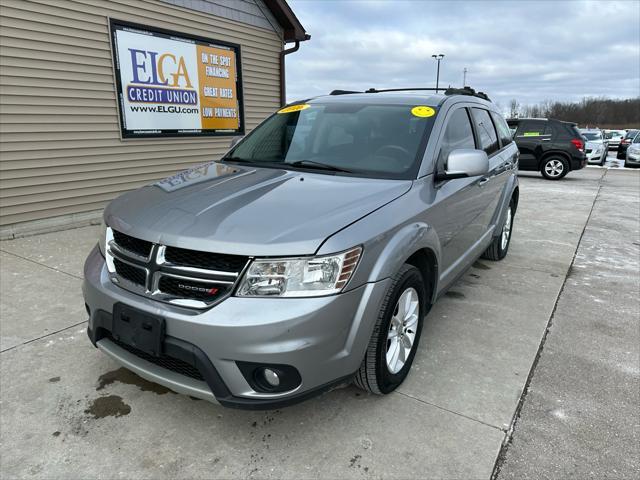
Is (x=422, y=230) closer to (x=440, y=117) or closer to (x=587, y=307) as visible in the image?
(x=440, y=117)

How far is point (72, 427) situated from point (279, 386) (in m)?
1.16

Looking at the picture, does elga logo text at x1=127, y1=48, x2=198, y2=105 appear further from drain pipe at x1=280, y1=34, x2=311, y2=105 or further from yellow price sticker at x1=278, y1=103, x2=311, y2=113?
yellow price sticker at x1=278, y1=103, x2=311, y2=113

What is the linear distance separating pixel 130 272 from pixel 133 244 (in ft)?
0.46

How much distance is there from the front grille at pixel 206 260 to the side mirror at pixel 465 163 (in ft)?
4.94

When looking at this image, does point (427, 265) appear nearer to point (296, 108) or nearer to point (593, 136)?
point (296, 108)

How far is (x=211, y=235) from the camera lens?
2.03m

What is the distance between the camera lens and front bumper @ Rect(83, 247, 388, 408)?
1.90m

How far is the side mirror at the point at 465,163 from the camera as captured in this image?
9.14 feet

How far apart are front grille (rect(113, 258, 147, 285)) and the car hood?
0.17 meters

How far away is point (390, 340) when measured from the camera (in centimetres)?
255

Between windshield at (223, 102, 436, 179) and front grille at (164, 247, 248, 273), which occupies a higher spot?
windshield at (223, 102, 436, 179)

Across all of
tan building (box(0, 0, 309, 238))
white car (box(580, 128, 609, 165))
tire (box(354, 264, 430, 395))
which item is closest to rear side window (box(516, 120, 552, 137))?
white car (box(580, 128, 609, 165))

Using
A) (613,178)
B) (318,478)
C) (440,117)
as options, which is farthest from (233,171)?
(613,178)

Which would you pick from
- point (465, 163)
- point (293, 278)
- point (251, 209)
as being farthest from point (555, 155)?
point (293, 278)
